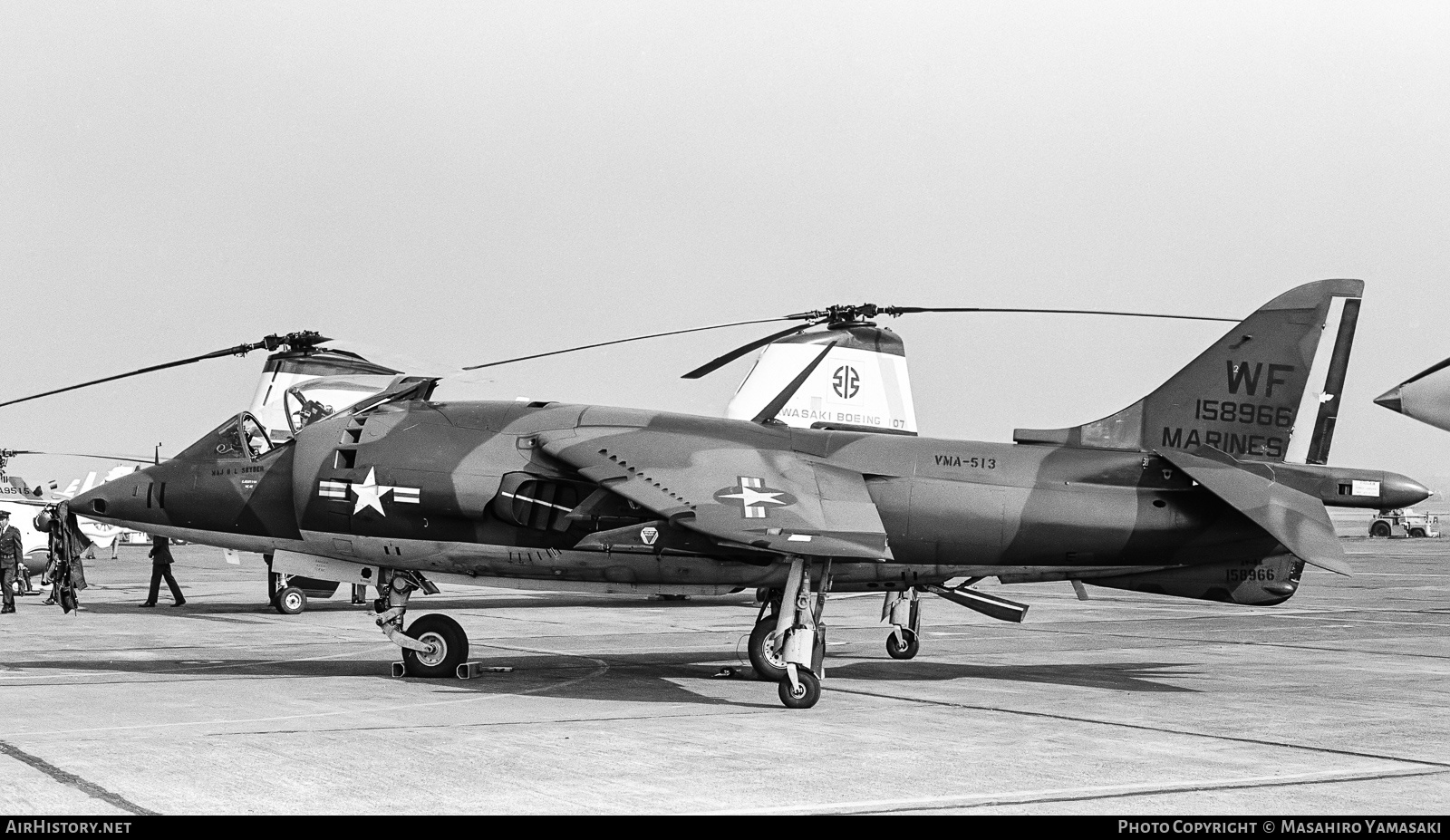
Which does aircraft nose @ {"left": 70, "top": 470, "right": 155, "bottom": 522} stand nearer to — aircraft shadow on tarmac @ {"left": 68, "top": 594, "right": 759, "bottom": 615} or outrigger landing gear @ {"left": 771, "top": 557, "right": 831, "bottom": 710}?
outrigger landing gear @ {"left": 771, "top": 557, "right": 831, "bottom": 710}

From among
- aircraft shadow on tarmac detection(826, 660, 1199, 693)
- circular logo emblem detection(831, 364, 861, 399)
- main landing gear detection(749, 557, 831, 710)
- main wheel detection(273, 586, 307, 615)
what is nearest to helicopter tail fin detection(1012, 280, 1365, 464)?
→ aircraft shadow on tarmac detection(826, 660, 1199, 693)

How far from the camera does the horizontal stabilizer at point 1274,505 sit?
13430 millimetres

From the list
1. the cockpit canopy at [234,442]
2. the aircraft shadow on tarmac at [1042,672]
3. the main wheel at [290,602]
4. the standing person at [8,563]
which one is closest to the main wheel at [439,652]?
the cockpit canopy at [234,442]

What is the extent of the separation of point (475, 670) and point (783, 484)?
4176 mm

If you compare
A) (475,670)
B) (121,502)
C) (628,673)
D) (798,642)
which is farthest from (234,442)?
(798,642)

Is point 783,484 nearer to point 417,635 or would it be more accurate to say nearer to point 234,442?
point 417,635

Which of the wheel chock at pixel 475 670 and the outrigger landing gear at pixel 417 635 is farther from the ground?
the outrigger landing gear at pixel 417 635

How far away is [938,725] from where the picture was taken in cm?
1183

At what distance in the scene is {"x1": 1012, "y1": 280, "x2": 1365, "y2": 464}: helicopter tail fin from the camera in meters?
15.2

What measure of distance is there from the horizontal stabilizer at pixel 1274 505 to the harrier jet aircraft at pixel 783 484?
0.10 feet

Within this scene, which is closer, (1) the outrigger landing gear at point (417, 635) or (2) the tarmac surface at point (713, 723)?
(2) the tarmac surface at point (713, 723)

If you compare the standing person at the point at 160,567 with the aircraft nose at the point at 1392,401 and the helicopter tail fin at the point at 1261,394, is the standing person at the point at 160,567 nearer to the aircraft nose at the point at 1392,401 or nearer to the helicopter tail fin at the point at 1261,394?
the helicopter tail fin at the point at 1261,394

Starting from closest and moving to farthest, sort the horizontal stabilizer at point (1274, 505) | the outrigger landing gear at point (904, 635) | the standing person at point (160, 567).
A: the horizontal stabilizer at point (1274, 505) < the outrigger landing gear at point (904, 635) < the standing person at point (160, 567)

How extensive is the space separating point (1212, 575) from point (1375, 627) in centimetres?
959
